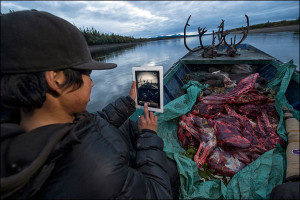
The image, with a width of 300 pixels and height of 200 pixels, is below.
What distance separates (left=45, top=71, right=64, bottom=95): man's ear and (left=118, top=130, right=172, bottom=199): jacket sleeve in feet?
2.34

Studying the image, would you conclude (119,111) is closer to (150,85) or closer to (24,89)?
(150,85)

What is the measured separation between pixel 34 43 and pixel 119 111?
1.19m

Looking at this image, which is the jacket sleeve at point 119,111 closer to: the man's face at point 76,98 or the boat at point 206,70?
the man's face at point 76,98

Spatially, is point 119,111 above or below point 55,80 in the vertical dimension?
below

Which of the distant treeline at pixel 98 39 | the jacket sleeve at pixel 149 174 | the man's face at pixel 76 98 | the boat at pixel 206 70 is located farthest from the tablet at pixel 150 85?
the distant treeline at pixel 98 39

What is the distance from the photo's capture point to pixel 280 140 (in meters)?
2.07

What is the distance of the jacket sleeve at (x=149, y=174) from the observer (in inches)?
34.5

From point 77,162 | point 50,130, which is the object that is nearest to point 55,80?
point 50,130

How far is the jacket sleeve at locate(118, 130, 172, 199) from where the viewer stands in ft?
2.87

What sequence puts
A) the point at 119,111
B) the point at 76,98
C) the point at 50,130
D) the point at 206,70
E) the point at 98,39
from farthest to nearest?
the point at 98,39 < the point at 206,70 < the point at 119,111 < the point at 76,98 < the point at 50,130

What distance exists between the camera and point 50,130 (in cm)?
76

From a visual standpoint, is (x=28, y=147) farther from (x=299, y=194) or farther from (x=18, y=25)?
(x=299, y=194)

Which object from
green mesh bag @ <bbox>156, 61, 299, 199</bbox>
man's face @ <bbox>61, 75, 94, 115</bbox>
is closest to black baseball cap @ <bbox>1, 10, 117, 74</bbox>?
man's face @ <bbox>61, 75, 94, 115</bbox>

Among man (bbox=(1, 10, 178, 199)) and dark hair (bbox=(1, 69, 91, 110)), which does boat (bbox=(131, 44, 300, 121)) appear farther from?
dark hair (bbox=(1, 69, 91, 110))
